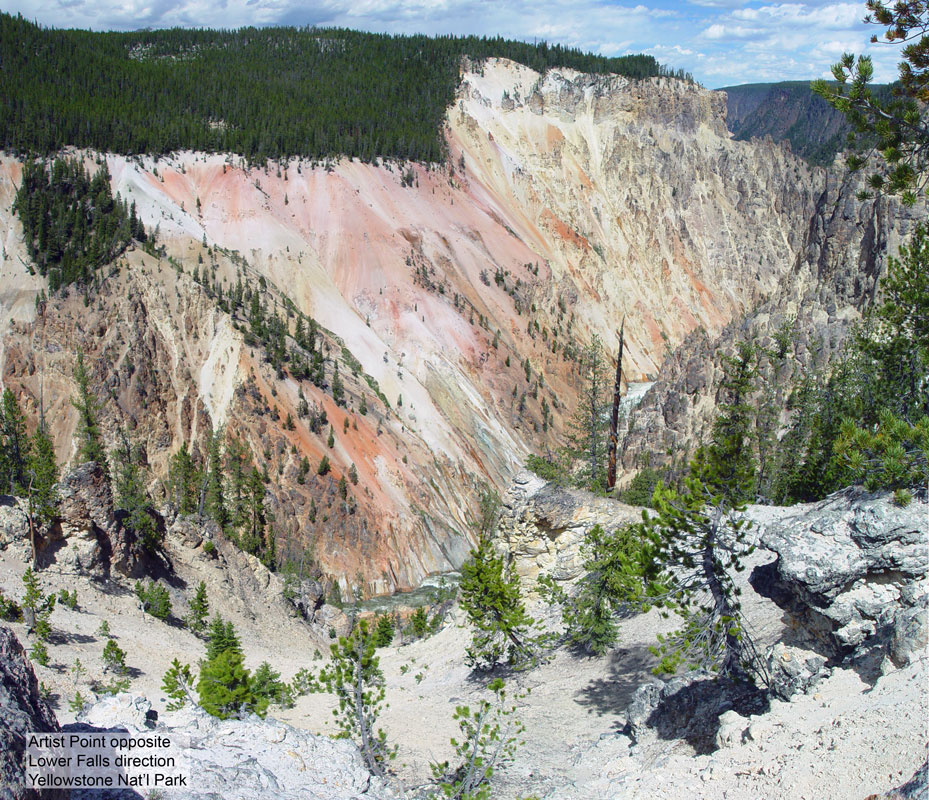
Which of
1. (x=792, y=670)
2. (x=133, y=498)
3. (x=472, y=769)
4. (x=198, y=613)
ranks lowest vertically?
(x=198, y=613)

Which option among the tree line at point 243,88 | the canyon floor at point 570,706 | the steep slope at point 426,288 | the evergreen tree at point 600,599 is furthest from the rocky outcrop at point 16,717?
the tree line at point 243,88

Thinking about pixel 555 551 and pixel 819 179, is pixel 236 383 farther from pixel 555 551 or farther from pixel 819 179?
pixel 819 179

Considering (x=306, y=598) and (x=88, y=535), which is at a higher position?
(x=88, y=535)

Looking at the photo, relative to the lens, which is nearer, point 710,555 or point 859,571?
point 859,571

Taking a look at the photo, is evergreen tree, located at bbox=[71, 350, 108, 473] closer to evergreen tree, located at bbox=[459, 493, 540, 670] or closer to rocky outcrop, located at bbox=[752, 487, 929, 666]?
evergreen tree, located at bbox=[459, 493, 540, 670]

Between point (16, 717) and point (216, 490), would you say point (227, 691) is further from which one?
point (216, 490)

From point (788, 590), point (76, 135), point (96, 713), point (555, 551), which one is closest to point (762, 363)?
point (555, 551)

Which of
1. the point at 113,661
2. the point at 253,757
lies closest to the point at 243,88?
the point at 113,661
